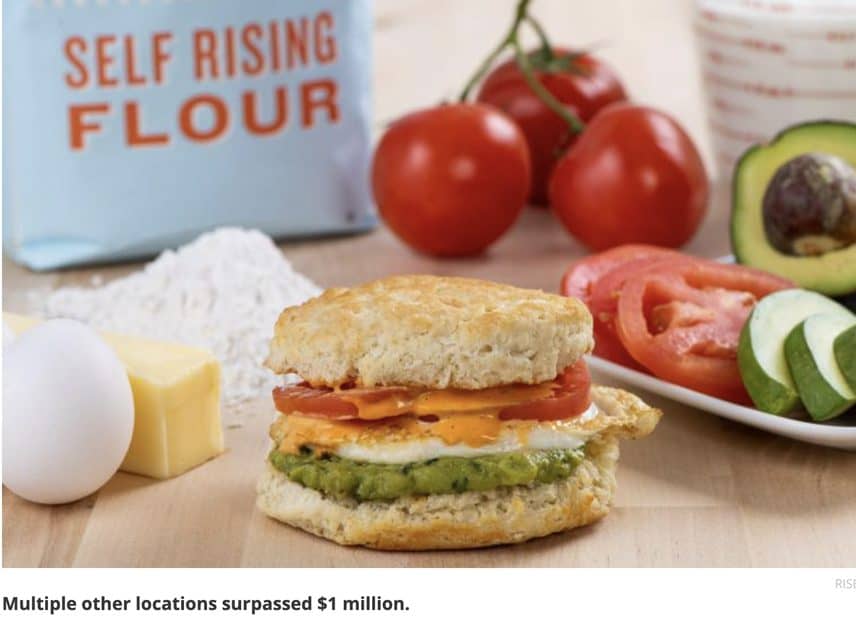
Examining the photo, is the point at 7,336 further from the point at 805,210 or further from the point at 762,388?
the point at 805,210

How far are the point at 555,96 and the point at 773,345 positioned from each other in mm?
1248

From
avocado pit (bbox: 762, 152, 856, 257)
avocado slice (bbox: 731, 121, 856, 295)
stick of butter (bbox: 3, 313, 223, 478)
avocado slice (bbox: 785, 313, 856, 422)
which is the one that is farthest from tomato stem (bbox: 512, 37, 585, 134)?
stick of butter (bbox: 3, 313, 223, 478)

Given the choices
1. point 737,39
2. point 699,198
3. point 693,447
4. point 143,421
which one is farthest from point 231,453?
point 737,39

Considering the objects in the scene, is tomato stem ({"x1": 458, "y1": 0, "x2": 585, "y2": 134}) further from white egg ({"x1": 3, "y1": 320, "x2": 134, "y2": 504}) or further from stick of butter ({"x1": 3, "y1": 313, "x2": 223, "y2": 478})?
white egg ({"x1": 3, "y1": 320, "x2": 134, "y2": 504})

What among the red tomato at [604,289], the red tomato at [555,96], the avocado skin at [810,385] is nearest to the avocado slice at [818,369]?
the avocado skin at [810,385]

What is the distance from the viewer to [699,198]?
2.90 metres

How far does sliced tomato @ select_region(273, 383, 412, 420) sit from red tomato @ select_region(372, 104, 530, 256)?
1090 millimetres

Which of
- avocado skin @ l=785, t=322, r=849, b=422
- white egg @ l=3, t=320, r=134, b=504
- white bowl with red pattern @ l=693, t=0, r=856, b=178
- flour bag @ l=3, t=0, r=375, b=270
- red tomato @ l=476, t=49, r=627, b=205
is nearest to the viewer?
white egg @ l=3, t=320, r=134, b=504

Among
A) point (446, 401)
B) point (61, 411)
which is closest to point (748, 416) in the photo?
point (446, 401)

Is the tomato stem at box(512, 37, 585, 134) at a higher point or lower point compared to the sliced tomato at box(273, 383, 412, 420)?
lower

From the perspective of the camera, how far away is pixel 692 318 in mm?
2164

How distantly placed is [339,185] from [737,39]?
823 mm

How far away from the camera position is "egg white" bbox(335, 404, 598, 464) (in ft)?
5.77

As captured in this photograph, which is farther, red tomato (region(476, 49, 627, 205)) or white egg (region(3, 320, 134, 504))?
red tomato (region(476, 49, 627, 205))
